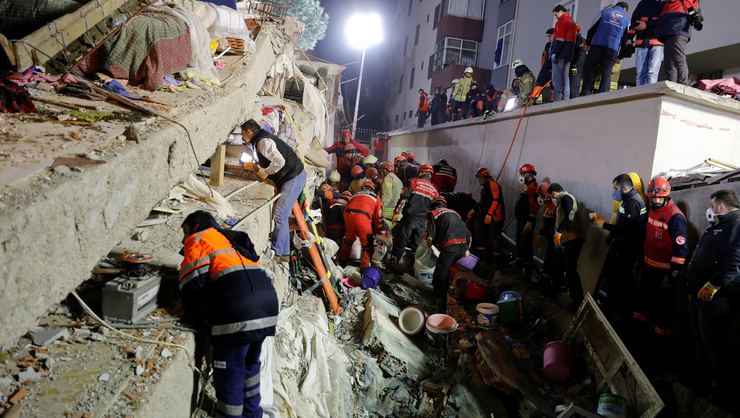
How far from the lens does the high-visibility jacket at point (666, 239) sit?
4.54 meters

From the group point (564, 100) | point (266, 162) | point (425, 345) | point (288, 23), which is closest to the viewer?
point (266, 162)

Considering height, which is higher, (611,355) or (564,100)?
(564,100)

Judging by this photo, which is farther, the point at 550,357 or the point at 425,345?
the point at 425,345

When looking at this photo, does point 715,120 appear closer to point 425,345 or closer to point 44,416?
point 425,345

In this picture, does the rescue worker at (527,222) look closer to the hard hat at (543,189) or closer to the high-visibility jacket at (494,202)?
the hard hat at (543,189)

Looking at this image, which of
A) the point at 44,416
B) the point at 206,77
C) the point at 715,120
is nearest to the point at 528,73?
the point at 715,120

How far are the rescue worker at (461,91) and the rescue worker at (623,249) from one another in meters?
8.60

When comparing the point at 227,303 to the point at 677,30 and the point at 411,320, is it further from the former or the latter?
the point at 677,30

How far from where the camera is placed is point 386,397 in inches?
201

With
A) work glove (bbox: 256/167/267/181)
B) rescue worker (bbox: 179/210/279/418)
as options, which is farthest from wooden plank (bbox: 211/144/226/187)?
rescue worker (bbox: 179/210/279/418)

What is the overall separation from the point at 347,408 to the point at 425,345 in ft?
6.14

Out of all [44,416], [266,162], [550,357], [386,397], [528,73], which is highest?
[528,73]

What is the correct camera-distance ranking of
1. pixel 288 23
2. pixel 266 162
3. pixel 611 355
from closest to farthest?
pixel 611 355 < pixel 266 162 < pixel 288 23

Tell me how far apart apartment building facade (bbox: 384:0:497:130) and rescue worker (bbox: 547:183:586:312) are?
16.7 m
